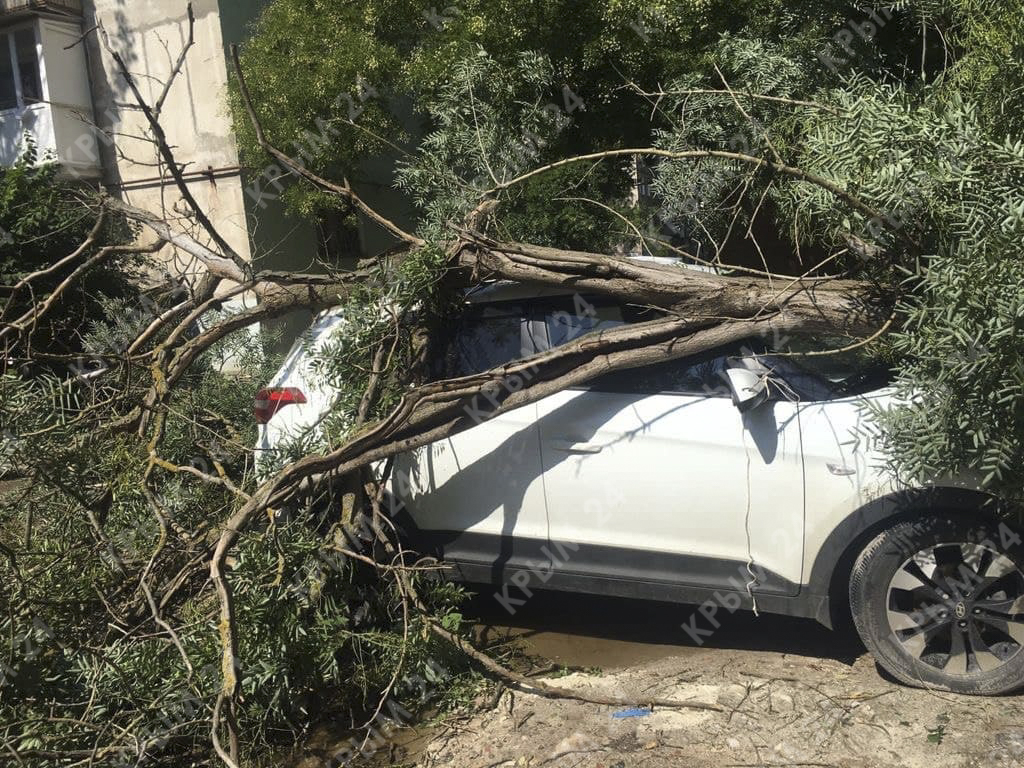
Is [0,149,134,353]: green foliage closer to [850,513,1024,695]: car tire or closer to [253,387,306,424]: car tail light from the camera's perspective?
[253,387,306,424]: car tail light

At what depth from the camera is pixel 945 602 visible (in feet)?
12.3

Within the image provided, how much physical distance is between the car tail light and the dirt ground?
1.75m

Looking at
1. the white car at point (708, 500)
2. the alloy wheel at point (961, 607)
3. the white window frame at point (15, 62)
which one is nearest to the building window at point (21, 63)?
the white window frame at point (15, 62)

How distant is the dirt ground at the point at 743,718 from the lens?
11.2 ft

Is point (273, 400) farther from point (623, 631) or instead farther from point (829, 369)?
point (829, 369)

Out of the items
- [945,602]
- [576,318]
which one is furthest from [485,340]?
[945,602]

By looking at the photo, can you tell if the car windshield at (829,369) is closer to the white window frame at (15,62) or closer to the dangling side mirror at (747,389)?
the dangling side mirror at (747,389)

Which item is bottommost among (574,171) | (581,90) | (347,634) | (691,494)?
(347,634)

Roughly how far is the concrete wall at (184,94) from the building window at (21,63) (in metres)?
0.78

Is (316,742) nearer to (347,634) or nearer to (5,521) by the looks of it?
(347,634)

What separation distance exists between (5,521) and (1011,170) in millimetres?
4521

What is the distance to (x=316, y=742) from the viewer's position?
3.90 m

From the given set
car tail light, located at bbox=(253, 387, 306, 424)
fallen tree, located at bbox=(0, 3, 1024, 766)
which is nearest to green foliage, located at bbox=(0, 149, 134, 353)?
fallen tree, located at bbox=(0, 3, 1024, 766)

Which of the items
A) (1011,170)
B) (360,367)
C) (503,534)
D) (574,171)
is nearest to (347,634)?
(503,534)
